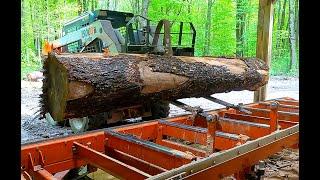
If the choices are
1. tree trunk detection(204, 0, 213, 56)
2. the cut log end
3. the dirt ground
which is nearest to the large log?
the cut log end

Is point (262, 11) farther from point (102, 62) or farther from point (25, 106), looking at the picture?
point (25, 106)

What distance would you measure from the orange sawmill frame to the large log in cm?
65

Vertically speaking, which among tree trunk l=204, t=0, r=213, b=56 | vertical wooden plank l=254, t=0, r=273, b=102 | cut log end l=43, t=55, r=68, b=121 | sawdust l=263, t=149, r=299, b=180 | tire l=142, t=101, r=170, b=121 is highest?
tree trunk l=204, t=0, r=213, b=56

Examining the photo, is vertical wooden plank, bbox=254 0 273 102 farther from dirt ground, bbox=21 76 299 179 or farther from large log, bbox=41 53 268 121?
dirt ground, bbox=21 76 299 179

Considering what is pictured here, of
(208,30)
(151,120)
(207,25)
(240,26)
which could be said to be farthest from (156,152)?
(240,26)

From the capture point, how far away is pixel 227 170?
2.77m

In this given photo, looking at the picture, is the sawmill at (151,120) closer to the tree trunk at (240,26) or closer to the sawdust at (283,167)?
the sawdust at (283,167)

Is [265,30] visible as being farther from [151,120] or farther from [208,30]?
[208,30]

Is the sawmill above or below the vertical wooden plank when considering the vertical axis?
below

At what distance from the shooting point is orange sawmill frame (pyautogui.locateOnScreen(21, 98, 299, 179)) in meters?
2.60

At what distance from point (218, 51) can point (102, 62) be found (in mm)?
18191

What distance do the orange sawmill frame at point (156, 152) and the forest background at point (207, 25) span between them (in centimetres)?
1614

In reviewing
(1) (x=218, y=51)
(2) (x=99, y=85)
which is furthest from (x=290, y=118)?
(1) (x=218, y=51)

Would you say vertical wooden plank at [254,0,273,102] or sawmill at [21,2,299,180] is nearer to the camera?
sawmill at [21,2,299,180]
